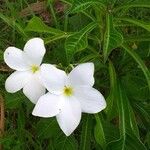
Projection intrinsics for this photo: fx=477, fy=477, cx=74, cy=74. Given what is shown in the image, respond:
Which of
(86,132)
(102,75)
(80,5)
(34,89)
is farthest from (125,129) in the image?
(80,5)

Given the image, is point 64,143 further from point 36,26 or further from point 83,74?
point 83,74

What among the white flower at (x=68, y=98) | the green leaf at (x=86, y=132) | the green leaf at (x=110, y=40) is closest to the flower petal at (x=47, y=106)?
the white flower at (x=68, y=98)

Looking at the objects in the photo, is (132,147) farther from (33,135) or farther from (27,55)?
(33,135)

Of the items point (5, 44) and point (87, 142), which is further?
point (5, 44)

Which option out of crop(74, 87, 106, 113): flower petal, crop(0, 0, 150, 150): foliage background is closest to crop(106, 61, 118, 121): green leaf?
crop(0, 0, 150, 150): foliage background

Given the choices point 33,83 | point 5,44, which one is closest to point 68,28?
point 5,44

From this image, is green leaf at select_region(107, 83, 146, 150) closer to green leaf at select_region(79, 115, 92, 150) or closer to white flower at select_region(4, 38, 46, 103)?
green leaf at select_region(79, 115, 92, 150)
